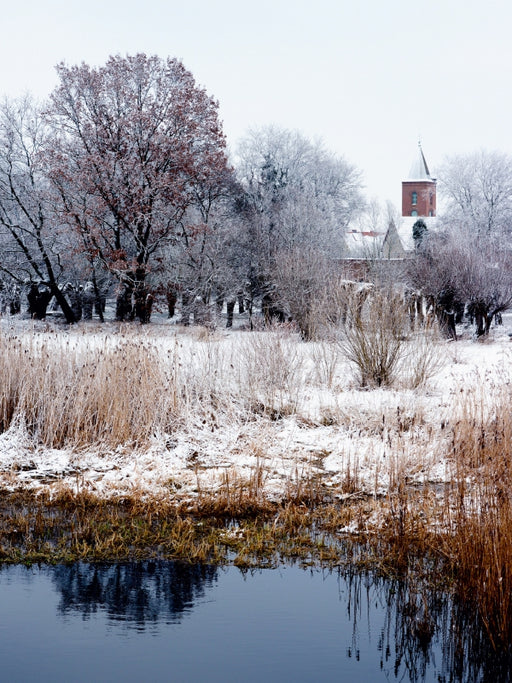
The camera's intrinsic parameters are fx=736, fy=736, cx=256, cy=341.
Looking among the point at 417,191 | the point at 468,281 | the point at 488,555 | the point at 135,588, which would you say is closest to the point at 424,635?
the point at 488,555

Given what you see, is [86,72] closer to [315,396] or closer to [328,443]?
[315,396]

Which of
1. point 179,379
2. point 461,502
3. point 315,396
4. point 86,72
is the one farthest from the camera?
point 86,72

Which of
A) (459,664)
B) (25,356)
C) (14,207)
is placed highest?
(14,207)

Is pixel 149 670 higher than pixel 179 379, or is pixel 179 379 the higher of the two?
pixel 179 379

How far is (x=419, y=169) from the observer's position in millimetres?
81062

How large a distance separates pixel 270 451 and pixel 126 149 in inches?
856

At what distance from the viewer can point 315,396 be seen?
12.3 meters

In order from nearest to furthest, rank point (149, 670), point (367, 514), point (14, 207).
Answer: point (149, 670) < point (367, 514) < point (14, 207)

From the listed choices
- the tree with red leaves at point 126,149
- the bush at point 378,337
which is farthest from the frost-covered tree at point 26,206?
the bush at point 378,337

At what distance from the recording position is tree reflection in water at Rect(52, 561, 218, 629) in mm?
5367

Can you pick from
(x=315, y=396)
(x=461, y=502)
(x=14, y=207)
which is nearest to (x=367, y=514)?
(x=461, y=502)

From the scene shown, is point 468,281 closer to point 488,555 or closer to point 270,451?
point 270,451

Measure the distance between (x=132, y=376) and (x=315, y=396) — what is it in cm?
343

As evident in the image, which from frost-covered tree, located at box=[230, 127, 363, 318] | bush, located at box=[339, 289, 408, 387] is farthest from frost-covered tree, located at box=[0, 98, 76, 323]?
bush, located at box=[339, 289, 408, 387]
